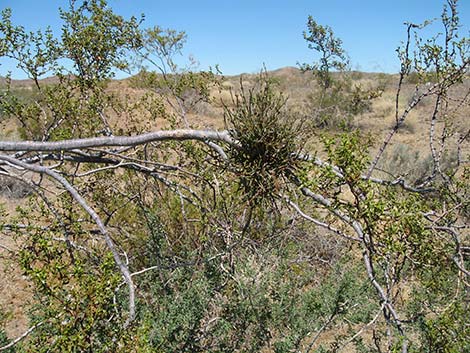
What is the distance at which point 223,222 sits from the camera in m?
3.72

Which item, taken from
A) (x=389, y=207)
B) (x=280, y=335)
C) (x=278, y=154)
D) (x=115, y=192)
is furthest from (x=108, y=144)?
(x=280, y=335)

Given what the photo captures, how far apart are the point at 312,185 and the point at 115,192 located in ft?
12.4

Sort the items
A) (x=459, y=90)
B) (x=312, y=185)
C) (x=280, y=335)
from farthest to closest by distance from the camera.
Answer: (x=459, y=90)
(x=280, y=335)
(x=312, y=185)

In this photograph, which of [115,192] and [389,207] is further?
[115,192]

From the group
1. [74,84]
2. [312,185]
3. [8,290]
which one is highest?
[74,84]

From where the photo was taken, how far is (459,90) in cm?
2398

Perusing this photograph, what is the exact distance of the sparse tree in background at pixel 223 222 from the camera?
1619mm

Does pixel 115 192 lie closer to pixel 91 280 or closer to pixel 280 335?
pixel 280 335

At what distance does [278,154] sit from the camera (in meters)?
1.96

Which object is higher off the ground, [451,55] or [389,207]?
[451,55]

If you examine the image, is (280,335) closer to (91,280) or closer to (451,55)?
(451,55)

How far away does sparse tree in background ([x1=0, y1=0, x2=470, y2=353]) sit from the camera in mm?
1619

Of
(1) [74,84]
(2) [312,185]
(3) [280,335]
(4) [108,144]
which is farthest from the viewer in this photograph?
(3) [280,335]

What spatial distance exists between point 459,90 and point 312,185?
26023mm
